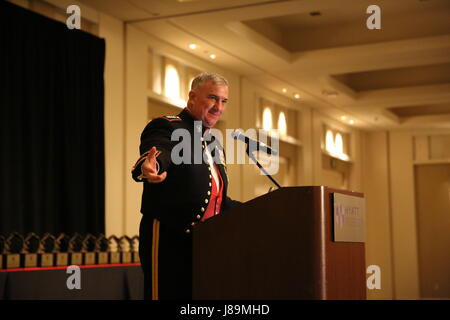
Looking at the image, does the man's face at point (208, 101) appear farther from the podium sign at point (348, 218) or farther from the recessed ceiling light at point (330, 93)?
the recessed ceiling light at point (330, 93)

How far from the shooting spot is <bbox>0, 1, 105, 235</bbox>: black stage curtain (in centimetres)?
514

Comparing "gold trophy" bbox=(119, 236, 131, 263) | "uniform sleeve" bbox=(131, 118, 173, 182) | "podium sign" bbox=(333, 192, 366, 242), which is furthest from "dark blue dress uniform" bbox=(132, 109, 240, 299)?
"gold trophy" bbox=(119, 236, 131, 263)

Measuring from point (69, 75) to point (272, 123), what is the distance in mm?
4483

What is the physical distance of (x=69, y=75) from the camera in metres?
5.78

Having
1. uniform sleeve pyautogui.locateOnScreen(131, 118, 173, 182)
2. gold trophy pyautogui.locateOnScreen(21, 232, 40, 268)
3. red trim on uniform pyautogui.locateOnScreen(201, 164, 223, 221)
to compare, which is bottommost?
gold trophy pyautogui.locateOnScreen(21, 232, 40, 268)

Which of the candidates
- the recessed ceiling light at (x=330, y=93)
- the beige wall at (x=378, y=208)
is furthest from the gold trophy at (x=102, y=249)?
the beige wall at (x=378, y=208)

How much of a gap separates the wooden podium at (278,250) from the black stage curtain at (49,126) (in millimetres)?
3318

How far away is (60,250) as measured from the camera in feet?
18.2

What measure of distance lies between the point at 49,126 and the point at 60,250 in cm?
101

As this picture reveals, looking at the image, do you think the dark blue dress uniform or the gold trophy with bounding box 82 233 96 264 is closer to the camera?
the dark blue dress uniform

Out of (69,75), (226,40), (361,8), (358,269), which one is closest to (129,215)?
(69,75)

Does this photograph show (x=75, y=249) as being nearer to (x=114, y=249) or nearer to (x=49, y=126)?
(x=114, y=249)

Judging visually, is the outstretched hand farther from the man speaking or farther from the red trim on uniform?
the red trim on uniform
